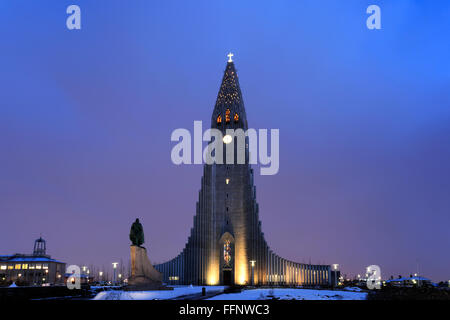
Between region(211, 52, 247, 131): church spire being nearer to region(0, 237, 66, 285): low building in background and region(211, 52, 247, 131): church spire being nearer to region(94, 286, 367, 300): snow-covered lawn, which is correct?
region(94, 286, 367, 300): snow-covered lawn

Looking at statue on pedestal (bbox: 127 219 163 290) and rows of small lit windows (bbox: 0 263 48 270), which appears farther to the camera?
rows of small lit windows (bbox: 0 263 48 270)

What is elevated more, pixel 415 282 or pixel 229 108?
pixel 229 108

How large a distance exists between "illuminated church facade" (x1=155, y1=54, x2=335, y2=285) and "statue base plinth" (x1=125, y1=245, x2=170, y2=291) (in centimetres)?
2344

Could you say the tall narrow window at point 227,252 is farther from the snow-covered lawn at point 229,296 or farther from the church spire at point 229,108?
the snow-covered lawn at point 229,296

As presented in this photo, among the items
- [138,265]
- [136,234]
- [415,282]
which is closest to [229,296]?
[138,265]

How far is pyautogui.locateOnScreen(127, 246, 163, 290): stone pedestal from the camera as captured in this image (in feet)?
111

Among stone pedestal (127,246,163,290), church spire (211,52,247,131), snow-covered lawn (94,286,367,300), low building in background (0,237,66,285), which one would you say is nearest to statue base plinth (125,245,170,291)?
stone pedestal (127,246,163,290)

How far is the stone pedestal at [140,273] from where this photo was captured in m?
33.9

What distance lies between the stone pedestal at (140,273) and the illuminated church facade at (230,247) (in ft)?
76.9

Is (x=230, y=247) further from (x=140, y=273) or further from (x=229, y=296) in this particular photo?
(x=229, y=296)

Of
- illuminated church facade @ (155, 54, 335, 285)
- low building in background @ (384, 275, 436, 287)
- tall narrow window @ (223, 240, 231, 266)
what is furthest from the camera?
low building in background @ (384, 275, 436, 287)

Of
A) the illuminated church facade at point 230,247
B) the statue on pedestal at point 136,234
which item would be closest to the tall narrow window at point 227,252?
the illuminated church facade at point 230,247

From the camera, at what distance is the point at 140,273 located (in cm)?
3438

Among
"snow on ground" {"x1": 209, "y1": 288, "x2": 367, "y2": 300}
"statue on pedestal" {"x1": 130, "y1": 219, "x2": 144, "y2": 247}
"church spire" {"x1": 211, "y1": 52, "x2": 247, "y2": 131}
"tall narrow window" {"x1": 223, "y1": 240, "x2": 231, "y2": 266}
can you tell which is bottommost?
"snow on ground" {"x1": 209, "y1": 288, "x2": 367, "y2": 300}
